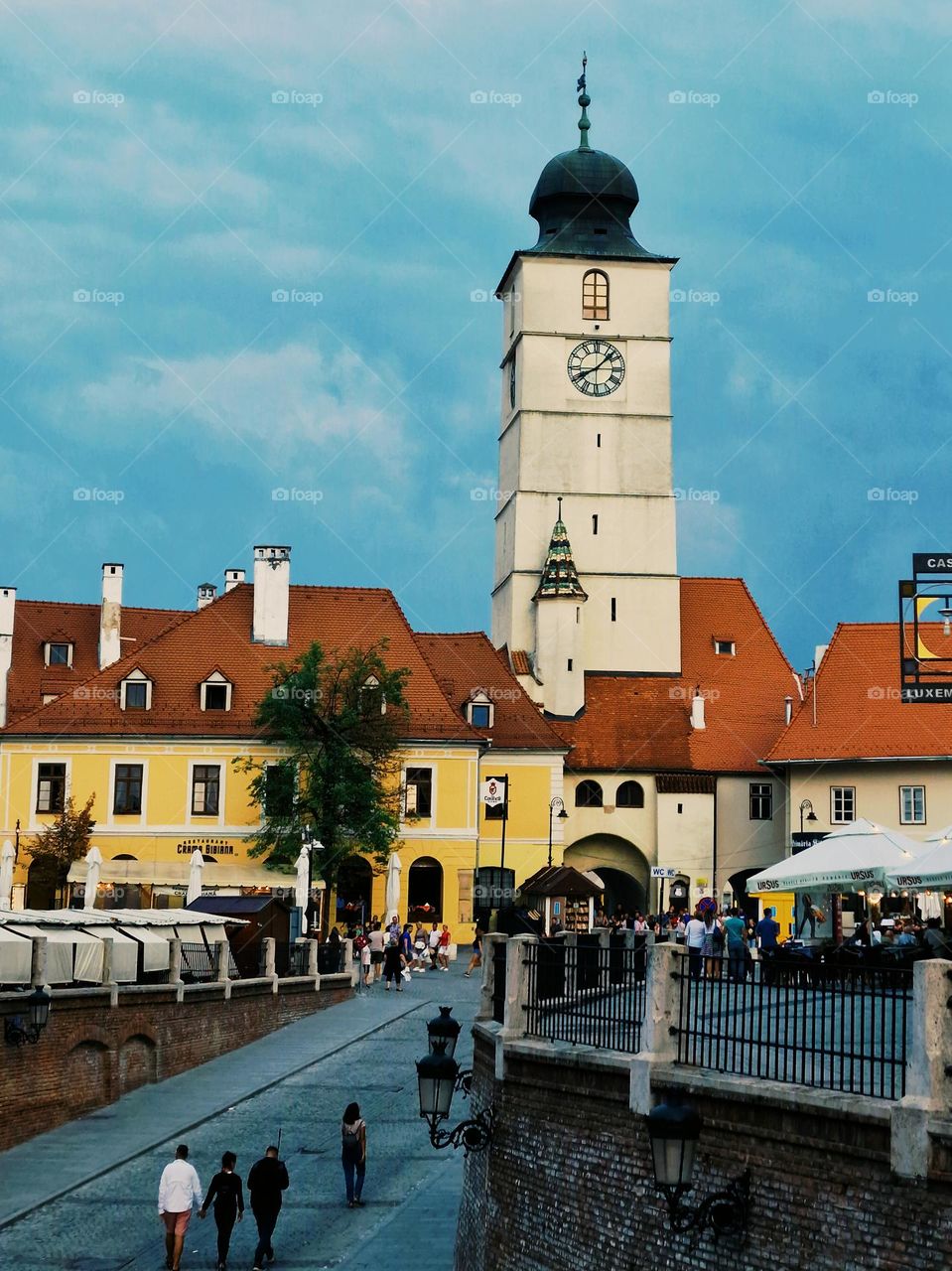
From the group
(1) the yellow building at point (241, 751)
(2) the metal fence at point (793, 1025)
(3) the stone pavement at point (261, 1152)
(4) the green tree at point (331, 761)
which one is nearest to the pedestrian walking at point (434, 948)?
(4) the green tree at point (331, 761)

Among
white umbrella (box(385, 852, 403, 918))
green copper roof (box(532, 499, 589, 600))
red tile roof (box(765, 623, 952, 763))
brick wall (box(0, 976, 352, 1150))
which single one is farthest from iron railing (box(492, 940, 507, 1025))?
green copper roof (box(532, 499, 589, 600))

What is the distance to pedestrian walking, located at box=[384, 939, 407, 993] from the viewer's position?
4153 centimetres

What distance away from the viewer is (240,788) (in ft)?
191

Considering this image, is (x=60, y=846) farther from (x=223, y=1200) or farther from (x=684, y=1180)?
(x=684, y=1180)

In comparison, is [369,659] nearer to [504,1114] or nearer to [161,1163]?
[161,1163]

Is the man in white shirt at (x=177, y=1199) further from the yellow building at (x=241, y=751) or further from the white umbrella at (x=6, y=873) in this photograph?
the yellow building at (x=241, y=751)

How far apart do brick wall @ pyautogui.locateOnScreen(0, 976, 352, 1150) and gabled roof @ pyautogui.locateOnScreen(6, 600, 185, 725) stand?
94.4 feet

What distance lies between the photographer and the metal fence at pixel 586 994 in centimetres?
1494

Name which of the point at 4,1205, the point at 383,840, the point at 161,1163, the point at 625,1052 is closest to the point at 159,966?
the point at 161,1163

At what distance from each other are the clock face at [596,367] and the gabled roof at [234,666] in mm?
15211

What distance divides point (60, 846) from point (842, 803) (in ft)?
83.4

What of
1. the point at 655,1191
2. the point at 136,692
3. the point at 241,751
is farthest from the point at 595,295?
the point at 655,1191

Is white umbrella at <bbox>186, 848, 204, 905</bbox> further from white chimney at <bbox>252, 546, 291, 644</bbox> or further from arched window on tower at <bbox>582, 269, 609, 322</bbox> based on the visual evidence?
arched window on tower at <bbox>582, 269, 609, 322</bbox>

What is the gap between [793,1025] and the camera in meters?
12.9
